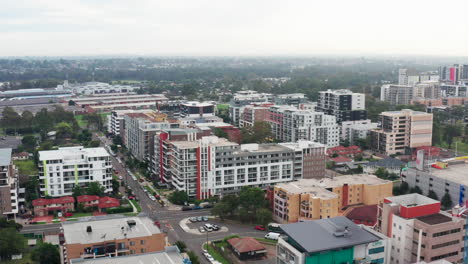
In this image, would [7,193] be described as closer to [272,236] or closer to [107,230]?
[107,230]

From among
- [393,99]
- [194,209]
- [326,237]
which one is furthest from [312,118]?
[393,99]

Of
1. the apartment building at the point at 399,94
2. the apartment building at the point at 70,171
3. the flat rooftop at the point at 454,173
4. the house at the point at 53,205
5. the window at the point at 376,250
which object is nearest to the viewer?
the window at the point at 376,250

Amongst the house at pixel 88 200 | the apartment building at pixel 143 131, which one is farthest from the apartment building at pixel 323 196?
the apartment building at pixel 143 131

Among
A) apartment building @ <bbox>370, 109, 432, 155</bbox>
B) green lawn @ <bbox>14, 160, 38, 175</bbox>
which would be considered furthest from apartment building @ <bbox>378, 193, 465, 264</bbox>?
green lawn @ <bbox>14, 160, 38, 175</bbox>

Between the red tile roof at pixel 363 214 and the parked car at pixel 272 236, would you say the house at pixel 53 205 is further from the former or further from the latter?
the red tile roof at pixel 363 214

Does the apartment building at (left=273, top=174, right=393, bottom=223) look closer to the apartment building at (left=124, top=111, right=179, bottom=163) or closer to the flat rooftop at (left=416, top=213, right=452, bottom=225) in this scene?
the flat rooftop at (left=416, top=213, right=452, bottom=225)

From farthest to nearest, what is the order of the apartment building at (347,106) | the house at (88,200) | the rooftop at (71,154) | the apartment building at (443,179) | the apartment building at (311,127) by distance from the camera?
the apartment building at (347,106)
the apartment building at (311,127)
the rooftop at (71,154)
the house at (88,200)
the apartment building at (443,179)
